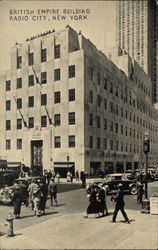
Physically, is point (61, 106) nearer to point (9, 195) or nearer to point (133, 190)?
point (133, 190)

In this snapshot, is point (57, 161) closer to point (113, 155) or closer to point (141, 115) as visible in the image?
point (113, 155)

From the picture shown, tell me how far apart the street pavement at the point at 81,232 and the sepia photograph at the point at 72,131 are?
1.5 inches

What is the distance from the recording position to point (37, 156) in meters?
42.1

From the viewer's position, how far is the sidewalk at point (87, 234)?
9.54 meters

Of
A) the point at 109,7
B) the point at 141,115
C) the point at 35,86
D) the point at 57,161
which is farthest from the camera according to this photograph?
the point at 141,115

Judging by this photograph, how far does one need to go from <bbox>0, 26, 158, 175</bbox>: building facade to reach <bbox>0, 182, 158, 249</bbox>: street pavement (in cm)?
2469

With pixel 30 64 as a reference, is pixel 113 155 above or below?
below

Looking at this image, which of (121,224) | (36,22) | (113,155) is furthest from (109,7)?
(113,155)

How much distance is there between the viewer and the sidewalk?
9539 mm

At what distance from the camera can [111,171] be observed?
147 feet

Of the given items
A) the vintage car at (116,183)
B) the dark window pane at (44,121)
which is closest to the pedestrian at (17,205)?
the vintage car at (116,183)

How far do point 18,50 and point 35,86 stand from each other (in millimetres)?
6191

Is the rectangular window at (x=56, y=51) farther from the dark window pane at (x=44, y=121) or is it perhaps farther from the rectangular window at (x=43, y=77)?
the dark window pane at (x=44, y=121)

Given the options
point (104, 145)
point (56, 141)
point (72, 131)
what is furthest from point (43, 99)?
point (104, 145)
